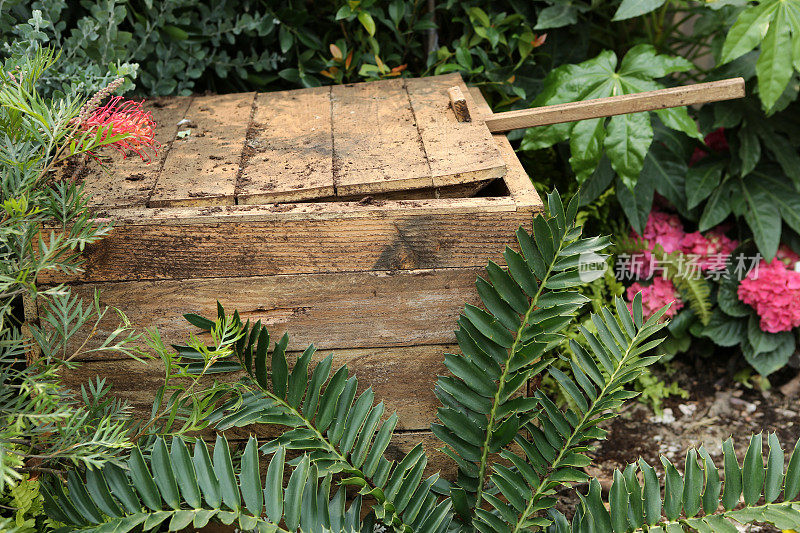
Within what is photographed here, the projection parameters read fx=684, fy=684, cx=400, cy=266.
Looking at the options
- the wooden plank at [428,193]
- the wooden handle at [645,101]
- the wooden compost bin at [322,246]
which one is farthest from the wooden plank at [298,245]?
the wooden handle at [645,101]

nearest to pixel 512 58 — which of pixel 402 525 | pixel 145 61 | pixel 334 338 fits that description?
pixel 145 61

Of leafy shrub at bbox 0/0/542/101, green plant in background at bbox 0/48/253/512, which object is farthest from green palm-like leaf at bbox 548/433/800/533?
leafy shrub at bbox 0/0/542/101

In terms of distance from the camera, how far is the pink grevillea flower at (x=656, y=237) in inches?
87.0

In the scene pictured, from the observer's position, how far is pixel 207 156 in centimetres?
144

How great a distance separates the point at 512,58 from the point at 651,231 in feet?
2.38

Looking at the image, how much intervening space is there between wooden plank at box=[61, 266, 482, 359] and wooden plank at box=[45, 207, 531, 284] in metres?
0.02

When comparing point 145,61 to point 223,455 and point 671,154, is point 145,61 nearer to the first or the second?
point 223,455

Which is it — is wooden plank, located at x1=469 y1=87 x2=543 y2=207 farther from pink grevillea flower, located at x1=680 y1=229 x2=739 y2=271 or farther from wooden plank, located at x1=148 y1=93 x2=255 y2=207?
pink grevillea flower, located at x1=680 y1=229 x2=739 y2=271

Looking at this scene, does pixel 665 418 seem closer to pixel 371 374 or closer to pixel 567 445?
pixel 567 445

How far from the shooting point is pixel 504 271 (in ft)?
4.11

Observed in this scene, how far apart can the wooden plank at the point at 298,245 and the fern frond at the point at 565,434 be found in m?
0.28

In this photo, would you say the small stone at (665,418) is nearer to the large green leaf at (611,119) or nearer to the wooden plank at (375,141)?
the large green leaf at (611,119)

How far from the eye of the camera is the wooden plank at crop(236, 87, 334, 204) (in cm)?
129

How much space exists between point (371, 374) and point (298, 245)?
0.31 meters
